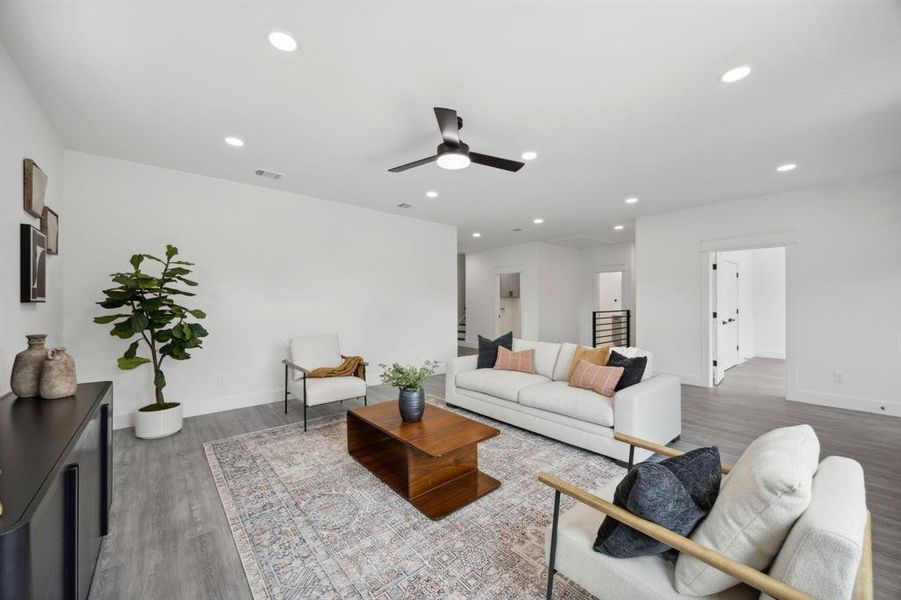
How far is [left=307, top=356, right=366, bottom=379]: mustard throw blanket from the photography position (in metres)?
3.97

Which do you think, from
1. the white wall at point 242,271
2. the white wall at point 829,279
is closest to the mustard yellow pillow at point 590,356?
the white wall at point 829,279

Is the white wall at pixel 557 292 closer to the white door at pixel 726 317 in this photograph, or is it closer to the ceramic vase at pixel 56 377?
the white door at pixel 726 317

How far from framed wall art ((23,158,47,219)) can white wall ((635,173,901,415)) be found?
7.06 meters

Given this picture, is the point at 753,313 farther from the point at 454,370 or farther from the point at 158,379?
the point at 158,379

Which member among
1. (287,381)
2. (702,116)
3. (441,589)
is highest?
(702,116)

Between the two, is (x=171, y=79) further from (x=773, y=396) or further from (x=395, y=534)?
(x=773, y=396)

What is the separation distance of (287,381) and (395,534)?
9.17 ft

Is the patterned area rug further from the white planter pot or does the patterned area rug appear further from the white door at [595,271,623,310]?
the white door at [595,271,623,310]

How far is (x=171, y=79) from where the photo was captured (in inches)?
91.8

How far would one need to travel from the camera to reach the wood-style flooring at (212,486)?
68.4 inches

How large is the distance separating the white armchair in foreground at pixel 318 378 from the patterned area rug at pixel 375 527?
56 cm

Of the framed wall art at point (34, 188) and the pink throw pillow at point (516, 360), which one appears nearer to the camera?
the framed wall art at point (34, 188)

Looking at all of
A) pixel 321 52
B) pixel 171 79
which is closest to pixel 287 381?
pixel 171 79

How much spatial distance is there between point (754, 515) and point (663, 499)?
23 centimetres
